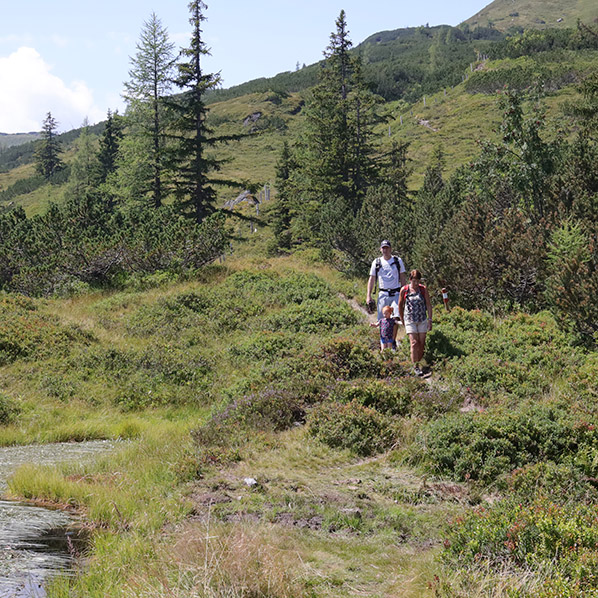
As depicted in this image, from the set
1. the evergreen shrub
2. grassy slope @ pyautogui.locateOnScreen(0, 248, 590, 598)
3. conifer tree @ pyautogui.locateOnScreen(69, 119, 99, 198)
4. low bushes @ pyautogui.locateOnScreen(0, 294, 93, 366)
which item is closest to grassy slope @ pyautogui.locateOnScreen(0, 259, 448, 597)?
grassy slope @ pyautogui.locateOnScreen(0, 248, 590, 598)

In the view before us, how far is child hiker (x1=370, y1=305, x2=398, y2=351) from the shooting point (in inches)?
402

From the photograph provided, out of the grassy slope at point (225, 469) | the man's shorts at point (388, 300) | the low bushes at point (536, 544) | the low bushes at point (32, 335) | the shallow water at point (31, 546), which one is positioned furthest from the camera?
the low bushes at point (32, 335)

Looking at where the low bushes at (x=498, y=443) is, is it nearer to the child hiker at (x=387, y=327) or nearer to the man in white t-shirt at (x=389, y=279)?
the child hiker at (x=387, y=327)

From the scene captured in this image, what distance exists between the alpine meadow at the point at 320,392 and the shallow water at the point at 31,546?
0.15 m

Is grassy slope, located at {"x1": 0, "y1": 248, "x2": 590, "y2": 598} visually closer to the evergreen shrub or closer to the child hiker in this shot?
the evergreen shrub

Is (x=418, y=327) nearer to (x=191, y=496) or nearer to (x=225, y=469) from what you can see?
(x=225, y=469)

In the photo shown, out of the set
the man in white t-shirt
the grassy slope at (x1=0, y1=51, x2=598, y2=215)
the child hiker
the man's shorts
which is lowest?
the child hiker

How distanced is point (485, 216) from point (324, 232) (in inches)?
383

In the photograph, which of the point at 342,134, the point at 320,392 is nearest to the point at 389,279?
the point at 320,392

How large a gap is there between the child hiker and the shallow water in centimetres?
665

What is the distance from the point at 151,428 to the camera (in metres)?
9.34

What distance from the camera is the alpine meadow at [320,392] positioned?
388cm

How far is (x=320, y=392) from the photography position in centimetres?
883

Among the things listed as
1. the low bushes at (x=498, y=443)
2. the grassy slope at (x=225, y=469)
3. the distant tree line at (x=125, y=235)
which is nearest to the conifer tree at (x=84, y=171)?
the distant tree line at (x=125, y=235)
